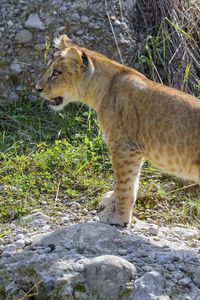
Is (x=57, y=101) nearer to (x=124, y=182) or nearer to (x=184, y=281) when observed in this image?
(x=124, y=182)

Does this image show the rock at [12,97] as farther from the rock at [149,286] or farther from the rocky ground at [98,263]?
the rock at [149,286]

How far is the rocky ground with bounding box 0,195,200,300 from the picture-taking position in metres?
5.11

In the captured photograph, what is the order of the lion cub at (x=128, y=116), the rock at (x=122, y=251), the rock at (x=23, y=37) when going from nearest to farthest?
the rock at (x=122, y=251) → the lion cub at (x=128, y=116) → the rock at (x=23, y=37)

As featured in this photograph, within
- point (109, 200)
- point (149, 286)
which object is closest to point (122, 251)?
point (149, 286)

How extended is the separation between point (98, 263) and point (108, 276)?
0.39 ft

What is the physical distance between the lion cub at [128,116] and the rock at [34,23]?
2216mm

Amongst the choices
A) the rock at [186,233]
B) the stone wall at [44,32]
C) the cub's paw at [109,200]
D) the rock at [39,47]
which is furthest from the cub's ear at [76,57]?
the rock at [39,47]

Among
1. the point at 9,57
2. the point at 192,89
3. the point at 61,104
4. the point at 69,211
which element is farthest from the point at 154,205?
the point at 9,57

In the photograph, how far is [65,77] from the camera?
6266 millimetres

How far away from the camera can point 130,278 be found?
5168mm

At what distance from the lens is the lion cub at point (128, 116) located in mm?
5832

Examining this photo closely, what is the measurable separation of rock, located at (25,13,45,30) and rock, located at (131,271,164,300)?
4112 mm

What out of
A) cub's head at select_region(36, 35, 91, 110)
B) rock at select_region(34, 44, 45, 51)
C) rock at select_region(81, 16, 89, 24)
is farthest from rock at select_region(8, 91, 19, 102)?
cub's head at select_region(36, 35, 91, 110)

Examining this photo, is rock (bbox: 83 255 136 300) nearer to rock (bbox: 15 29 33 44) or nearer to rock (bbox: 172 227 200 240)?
rock (bbox: 172 227 200 240)
